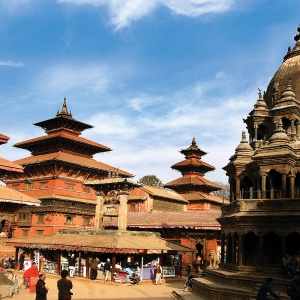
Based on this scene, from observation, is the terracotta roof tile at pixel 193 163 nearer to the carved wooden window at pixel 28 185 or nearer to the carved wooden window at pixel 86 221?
the carved wooden window at pixel 86 221

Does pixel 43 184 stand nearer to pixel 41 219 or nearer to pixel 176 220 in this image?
pixel 41 219

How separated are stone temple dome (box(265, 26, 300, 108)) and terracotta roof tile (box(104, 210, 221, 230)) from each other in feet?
40.0

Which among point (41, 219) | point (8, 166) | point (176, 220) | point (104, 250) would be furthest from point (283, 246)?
point (41, 219)

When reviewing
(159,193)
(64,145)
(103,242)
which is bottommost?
(103,242)

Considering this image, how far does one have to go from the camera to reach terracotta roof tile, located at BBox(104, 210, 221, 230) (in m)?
34.8

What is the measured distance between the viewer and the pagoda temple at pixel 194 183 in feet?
189

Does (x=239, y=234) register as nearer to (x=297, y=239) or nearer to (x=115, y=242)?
(x=297, y=239)

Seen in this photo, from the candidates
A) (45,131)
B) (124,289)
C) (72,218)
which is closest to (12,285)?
(124,289)

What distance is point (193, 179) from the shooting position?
60281 mm

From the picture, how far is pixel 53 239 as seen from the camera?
100 feet

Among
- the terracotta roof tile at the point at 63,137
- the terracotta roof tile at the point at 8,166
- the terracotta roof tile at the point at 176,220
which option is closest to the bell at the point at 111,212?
the terracotta roof tile at the point at 176,220

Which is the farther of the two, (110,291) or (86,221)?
(86,221)

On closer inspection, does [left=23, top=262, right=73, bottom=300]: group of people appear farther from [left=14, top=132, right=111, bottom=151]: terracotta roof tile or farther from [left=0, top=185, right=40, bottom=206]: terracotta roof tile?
[left=14, top=132, right=111, bottom=151]: terracotta roof tile

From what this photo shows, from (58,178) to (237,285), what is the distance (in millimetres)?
27264
